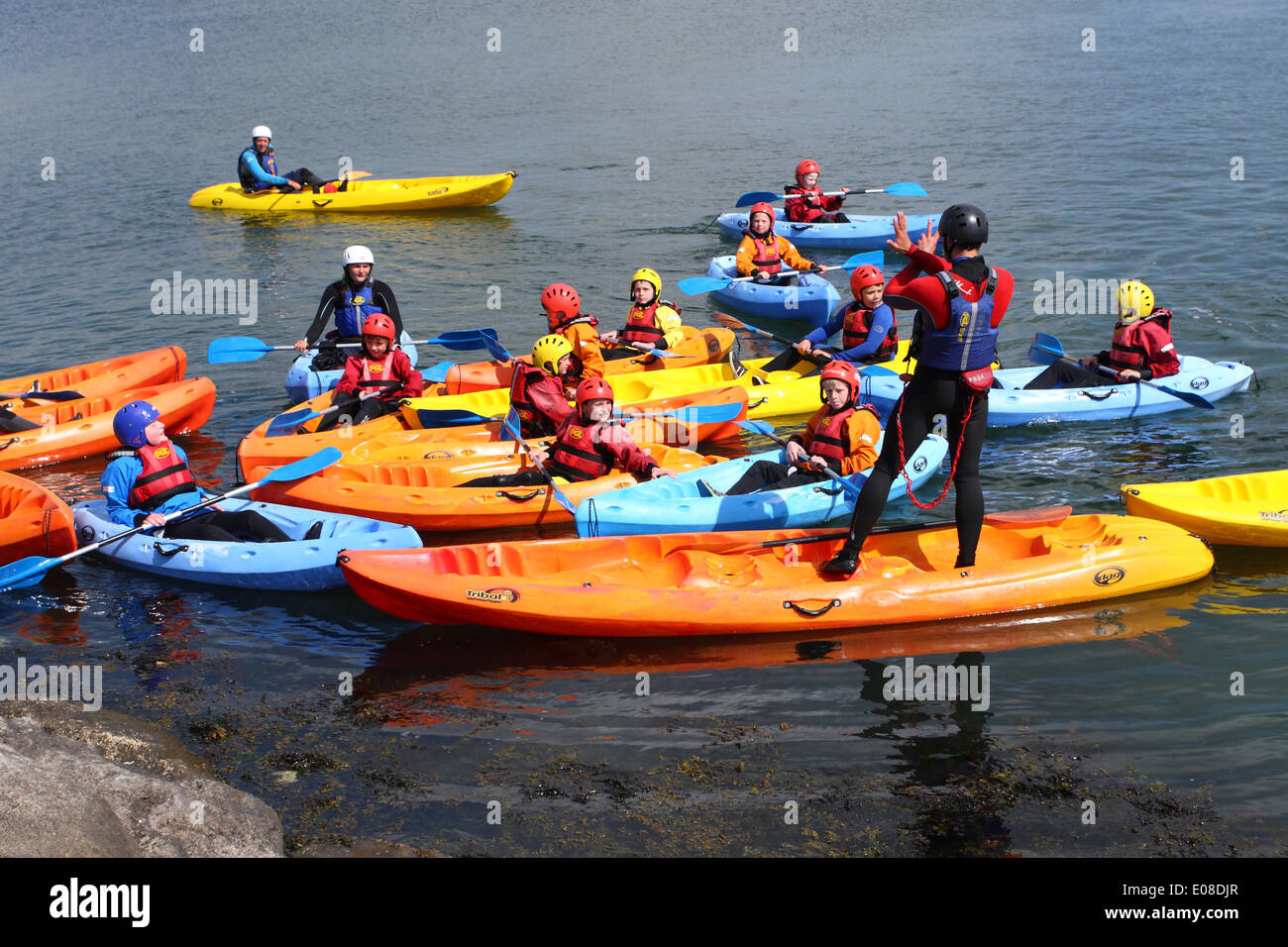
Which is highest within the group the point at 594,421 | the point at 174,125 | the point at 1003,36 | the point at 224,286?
the point at 1003,36

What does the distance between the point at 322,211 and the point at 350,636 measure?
13813mm

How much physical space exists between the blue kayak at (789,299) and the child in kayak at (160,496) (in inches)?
278

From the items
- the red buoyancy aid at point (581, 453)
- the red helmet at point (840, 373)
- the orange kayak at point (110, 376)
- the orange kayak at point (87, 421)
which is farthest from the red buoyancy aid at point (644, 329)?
the orange kayak at point (110, 376)

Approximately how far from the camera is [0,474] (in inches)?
346

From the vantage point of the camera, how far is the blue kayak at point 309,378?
36.2ft

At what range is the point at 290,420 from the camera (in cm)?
986

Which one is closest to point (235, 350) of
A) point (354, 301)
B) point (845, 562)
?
point (354, 301)

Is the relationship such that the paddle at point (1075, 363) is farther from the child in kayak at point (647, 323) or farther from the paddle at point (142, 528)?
the paddle at point (142, 528)

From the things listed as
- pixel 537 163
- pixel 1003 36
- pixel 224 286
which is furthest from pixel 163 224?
pixel 1003 36

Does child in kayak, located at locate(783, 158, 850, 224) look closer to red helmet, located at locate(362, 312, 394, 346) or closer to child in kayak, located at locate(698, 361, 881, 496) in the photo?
red helmet, located at locate(362, 312, 394, 346)

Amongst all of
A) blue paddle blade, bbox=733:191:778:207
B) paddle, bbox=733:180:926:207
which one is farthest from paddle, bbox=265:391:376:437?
blue paddle blade, bbox=733:191:778:207

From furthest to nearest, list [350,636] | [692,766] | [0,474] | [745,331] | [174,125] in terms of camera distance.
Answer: [174,125]
[745,331]
[0,474]
[350,636]
[692,766]

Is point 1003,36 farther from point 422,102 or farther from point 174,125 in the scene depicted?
point 174,125

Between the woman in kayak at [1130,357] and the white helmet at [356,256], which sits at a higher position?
the white helmet at [356,256]
